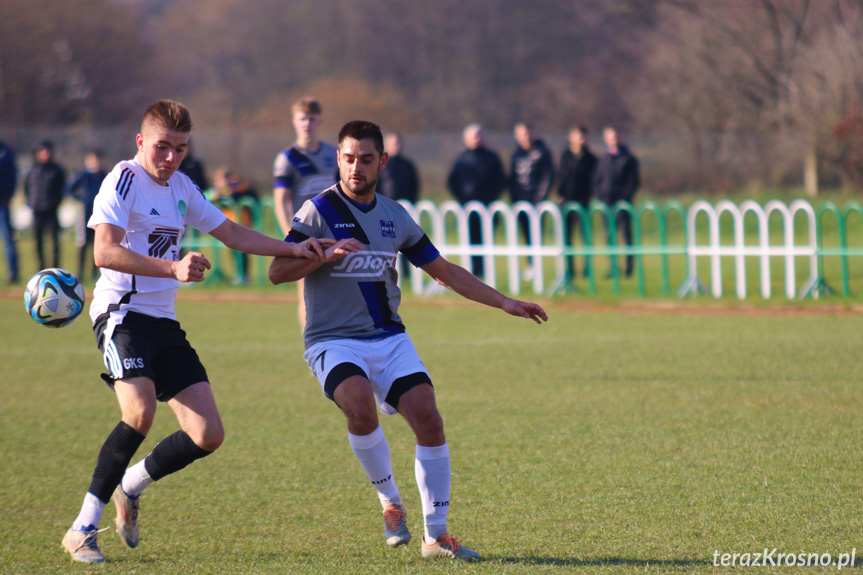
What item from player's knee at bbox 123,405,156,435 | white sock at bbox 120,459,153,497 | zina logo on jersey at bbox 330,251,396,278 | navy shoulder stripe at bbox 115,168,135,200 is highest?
navy shoulder stripe at bbox 115,168,135,200

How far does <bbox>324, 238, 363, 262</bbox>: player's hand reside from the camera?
163 inches

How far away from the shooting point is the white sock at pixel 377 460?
4363 mm

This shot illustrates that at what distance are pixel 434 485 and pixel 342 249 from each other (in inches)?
41.9

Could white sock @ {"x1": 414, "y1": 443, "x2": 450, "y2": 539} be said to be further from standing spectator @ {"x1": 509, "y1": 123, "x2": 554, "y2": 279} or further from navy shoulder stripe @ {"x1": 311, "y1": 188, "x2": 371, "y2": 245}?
standing spectator @ {"x1": 509, "y1": 123, "x2": 554, "y2": 279}

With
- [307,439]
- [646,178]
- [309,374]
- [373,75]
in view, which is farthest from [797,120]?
[373,75]

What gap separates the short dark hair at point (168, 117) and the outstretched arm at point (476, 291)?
126 cm

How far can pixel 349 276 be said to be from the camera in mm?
4461

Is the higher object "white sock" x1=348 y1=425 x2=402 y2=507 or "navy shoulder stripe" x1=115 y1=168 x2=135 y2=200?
"navy shoulder stripe" x1=115 y1=168 x2=135 y2=200

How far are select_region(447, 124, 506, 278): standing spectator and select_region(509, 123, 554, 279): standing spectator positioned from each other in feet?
0.78

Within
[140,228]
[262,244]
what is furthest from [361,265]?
[140,228]

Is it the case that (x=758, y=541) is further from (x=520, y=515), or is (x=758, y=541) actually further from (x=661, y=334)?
(x=661, y=334)

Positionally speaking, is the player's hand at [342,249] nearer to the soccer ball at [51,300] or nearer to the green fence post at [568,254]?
the soccer ball at [51,300]

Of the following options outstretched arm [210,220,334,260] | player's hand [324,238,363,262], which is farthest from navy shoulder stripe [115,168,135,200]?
player's hand [324,238,363,262]

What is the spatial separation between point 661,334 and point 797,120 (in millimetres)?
21151
